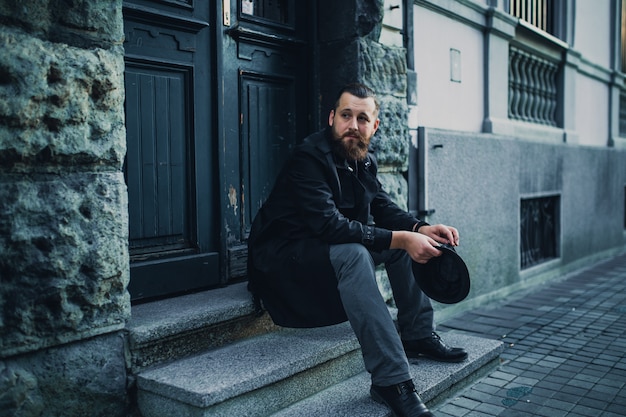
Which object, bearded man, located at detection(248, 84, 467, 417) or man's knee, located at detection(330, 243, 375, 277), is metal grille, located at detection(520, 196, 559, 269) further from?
man's knee, located at detection(330, 243, 375, 277)

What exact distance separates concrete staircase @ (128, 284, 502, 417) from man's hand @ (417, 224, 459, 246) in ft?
2.38

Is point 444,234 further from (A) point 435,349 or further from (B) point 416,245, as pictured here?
(A) point 435,349

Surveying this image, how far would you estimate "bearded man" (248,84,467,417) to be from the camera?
2.85 meters

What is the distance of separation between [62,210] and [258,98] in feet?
6.16

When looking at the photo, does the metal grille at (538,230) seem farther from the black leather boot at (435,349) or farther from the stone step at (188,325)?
the stone step at (188,325)

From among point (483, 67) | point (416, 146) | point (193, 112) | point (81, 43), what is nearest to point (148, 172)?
point (193, 112)

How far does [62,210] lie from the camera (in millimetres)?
2549

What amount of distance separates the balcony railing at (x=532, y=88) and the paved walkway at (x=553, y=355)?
1.97m

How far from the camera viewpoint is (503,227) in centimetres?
603

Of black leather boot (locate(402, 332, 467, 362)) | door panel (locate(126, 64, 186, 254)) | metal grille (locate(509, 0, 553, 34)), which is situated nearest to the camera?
door panel (locate(126, 64, 186, 254))

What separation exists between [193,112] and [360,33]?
134cm

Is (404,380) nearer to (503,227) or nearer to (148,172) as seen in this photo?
(148,172)

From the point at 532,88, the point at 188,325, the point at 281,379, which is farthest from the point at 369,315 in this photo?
the point at 532,88

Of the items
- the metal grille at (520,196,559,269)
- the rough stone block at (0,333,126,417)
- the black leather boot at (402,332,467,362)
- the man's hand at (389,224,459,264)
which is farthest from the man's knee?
the metal grille at (520,196,559,269)
